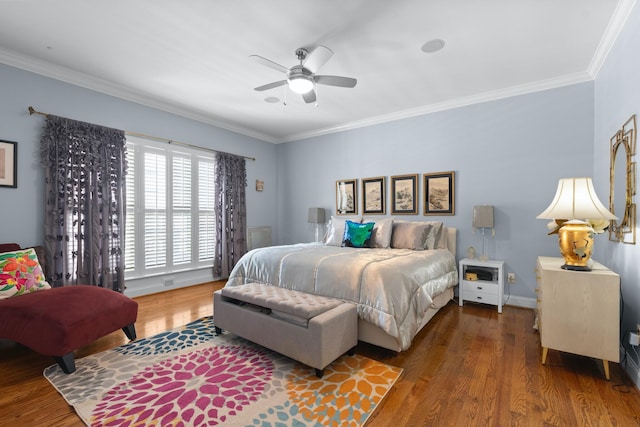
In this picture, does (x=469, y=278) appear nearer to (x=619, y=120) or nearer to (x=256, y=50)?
(x=619, y=120)

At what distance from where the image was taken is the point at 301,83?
276cm

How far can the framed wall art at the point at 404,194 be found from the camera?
4543mm

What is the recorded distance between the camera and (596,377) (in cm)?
210

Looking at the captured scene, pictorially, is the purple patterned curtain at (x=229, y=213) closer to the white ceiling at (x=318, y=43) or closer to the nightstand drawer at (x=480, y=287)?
the white ceiling at (x=318, y=43)

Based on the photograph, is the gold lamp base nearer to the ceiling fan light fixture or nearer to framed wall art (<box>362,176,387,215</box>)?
the ceiling fan light fixture

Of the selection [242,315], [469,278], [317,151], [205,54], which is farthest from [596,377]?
[317,151]

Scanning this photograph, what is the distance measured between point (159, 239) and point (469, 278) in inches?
172

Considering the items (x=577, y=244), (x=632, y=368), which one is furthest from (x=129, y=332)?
(x=632, y=368)

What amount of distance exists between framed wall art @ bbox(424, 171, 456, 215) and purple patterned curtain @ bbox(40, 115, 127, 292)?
424 centimetres

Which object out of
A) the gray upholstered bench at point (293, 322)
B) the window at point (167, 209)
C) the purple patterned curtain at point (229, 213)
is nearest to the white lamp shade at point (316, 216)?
the purple patterned curtain at point (229, 213)

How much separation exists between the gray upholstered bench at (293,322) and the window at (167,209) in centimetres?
221

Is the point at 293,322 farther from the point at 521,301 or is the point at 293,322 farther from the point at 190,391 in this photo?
the point at 521,301

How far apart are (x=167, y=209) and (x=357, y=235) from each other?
290 cm

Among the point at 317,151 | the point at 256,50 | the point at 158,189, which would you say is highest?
the point at 256,50
